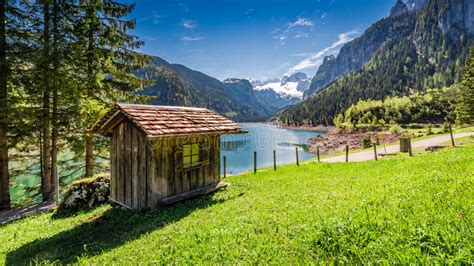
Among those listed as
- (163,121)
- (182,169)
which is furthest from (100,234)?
(163,121)

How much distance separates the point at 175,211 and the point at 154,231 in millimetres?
2039

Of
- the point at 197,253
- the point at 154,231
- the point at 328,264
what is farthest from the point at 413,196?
the point at 154,231

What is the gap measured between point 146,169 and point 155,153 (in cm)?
76

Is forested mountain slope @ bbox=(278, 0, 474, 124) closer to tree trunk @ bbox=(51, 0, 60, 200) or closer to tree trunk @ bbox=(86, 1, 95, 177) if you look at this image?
tree trunk @ bbox=(86, 1, 95, 177)

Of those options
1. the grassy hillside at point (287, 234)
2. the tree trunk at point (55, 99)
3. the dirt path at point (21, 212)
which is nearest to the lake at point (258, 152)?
the tree trunk at point (55, 99)

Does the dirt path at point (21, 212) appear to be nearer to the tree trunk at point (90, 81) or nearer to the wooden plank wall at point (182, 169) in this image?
the tree trunk at point (90, 81)

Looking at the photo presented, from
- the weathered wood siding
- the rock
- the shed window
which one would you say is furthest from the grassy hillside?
the rock

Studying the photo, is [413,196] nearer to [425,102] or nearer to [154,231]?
[154,231]

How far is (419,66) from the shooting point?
169 metres

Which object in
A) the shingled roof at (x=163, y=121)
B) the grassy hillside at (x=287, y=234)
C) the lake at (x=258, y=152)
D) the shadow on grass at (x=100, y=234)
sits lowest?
the lake at (x=258, y=152)

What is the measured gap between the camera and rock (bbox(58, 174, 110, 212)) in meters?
11.7

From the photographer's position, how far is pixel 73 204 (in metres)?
11.7

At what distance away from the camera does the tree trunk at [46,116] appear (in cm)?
1231

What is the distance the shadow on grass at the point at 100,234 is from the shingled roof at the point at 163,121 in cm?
292
